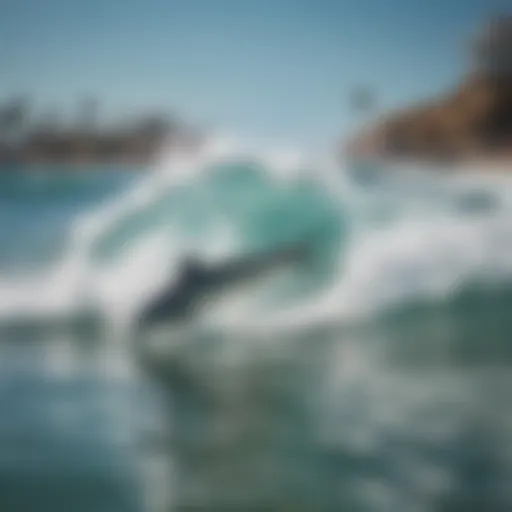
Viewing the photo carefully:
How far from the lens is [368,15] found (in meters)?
1.27

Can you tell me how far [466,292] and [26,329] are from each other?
64cm

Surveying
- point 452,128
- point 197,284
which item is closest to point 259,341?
point 197,284

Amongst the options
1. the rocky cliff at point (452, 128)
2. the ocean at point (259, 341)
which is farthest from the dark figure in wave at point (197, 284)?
the rocky cliff at point (452, 128)

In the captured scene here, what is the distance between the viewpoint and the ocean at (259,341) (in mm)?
1184

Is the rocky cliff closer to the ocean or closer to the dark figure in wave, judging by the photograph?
the ocean

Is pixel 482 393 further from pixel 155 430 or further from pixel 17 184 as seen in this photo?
pixel 17 184

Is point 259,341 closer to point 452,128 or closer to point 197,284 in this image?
point 197,284

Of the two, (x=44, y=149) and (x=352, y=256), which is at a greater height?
(x=44, y=149)

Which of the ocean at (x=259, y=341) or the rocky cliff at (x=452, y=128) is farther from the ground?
the rocky cliff at (x=452, y=128)

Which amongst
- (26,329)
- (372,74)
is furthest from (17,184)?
(372,74)

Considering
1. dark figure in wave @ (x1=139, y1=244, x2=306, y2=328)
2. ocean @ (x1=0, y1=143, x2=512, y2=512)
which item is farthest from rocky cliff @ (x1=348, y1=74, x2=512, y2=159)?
dark figure in wave @ (x1=139, y1=244, x2=306, y2=328)

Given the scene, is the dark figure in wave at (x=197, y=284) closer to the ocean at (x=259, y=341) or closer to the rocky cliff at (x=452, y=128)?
the ocean at (x=259, y=341)

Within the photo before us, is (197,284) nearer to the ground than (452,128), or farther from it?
nearer to the ground

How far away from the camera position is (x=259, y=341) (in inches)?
48.6
